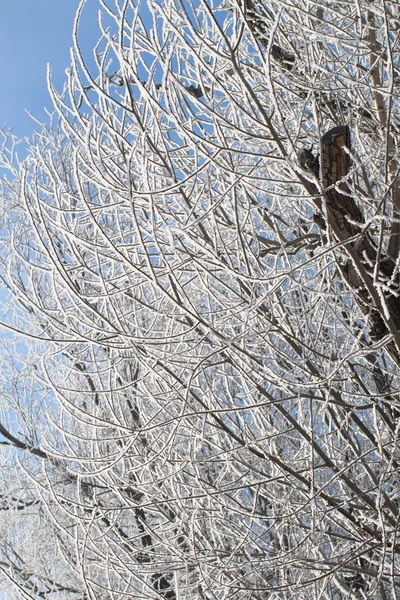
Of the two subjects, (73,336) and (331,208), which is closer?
(331,208)

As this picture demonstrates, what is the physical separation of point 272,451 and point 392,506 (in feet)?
2.22

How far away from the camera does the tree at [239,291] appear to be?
2248mm

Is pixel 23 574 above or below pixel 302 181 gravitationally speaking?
below

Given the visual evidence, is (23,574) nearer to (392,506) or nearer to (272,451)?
(272,451)

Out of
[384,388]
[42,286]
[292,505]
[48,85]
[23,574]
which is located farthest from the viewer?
[42,286]

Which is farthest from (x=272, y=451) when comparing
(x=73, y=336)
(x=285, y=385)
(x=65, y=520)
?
(x=65, y=520)

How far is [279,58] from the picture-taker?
3551 millimetres

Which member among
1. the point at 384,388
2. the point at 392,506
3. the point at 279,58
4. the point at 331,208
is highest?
the point at 279,58

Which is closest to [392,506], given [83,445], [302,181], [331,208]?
[331,208]

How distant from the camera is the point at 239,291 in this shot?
3422 millimetres

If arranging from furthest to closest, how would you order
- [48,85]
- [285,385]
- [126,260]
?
1. [48,85]
2. [285,385]
3. [126,260]

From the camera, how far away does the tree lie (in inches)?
88.5

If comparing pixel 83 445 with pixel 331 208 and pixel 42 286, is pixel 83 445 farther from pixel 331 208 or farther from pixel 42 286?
pixel 331 208

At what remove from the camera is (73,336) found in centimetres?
266
